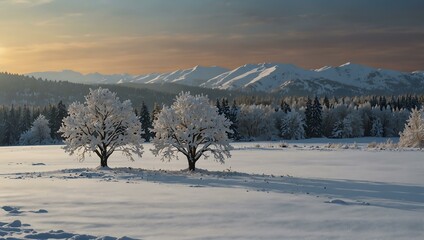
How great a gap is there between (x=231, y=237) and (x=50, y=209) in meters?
8.86

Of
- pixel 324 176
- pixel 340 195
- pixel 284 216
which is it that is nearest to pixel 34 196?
pixel 284 216

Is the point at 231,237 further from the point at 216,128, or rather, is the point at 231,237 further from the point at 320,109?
the point at 320,109

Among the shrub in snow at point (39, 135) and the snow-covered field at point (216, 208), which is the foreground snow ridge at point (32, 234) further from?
the shrub in snow at point (39, 135)

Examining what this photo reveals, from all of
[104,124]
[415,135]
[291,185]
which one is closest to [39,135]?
A: [104,124]

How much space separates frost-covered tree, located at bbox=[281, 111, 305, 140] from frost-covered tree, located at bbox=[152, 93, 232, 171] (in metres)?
91.3

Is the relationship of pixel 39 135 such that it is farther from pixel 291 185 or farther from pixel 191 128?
pixel 291 185

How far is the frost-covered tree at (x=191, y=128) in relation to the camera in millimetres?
39594

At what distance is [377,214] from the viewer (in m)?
17.9

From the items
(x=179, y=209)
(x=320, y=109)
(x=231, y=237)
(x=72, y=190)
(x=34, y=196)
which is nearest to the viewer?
(x=231, y=237)

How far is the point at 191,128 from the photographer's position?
39.8 metres

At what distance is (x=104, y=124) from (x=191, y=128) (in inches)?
382

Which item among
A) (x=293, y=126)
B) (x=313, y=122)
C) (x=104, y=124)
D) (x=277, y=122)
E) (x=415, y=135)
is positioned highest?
(x=277, y=122)

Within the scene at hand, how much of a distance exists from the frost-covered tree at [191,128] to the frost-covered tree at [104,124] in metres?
5.03

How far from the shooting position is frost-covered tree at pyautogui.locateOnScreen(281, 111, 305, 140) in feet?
424
